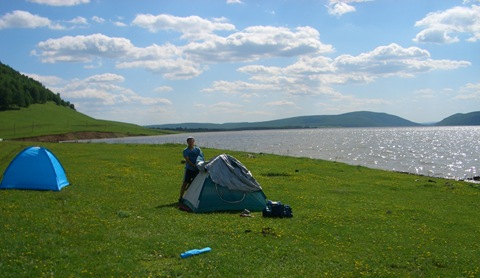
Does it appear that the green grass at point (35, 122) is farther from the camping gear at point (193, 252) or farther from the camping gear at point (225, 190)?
the camping gear at point (193, 252)

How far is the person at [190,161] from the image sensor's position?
20203 mm

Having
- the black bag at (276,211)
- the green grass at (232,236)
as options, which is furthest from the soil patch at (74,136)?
the black bag at (276,211)

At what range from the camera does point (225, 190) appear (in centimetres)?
1895

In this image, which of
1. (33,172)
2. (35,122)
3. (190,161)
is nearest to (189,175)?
(190,161)

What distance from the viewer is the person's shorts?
2052 centimetres

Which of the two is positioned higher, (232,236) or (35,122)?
(35,122)

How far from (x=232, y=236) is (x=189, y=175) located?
6.90 meters

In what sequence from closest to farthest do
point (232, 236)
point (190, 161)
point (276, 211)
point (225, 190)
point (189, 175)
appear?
point (232, 236), point (276, 211), point (225, 190), point (190, 161), point (189, 175)

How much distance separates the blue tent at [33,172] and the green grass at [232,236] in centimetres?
107

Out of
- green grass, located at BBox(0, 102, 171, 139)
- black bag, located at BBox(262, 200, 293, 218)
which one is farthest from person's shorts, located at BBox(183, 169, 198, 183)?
green grass, located at BBox(0, 102, 171, 139)

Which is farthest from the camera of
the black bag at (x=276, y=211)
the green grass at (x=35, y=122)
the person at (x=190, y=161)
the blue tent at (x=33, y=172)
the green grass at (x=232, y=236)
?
the green grass at (x=35, y=122)

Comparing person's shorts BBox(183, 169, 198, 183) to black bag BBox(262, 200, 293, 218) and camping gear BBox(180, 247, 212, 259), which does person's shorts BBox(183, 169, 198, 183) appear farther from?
camping gear BBox(180, 247, 212, 259)

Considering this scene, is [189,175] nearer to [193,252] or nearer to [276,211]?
[276,211]

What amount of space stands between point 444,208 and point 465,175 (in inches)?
1200
